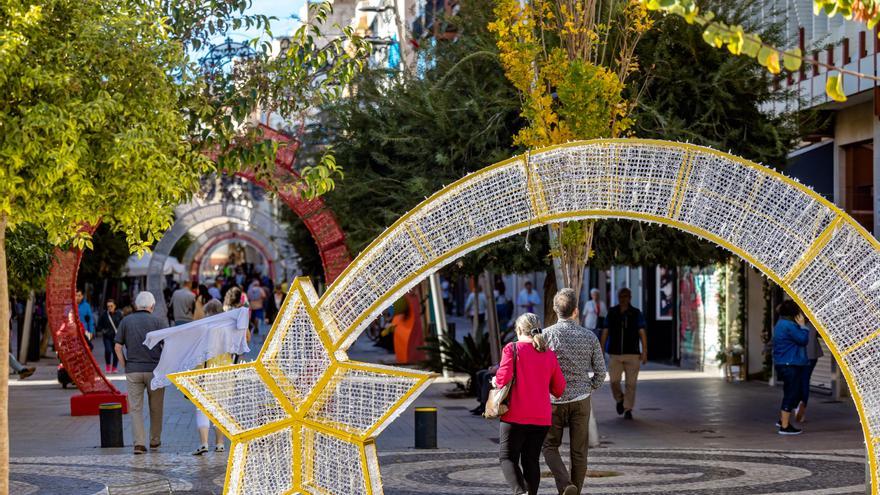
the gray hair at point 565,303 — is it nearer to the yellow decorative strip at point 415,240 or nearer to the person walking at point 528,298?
the yellow decorative strip at point 415,240

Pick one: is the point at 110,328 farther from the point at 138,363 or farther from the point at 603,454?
the point at 603,454

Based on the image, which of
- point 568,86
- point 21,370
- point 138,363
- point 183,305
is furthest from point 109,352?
point 568,86

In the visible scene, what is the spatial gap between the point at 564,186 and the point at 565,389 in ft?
5.63

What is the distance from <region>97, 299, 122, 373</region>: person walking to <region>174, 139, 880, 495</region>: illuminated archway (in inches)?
694

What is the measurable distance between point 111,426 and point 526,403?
7416 millimetres

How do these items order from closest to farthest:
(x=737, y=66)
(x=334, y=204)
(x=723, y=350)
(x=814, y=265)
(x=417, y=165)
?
(x=814, y=265)
(x=737, y=66)
(x=417, y=165)
(x=334, y=204)
(x=723, y=350)

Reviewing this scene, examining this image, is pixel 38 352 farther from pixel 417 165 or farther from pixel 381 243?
pixel 381 243

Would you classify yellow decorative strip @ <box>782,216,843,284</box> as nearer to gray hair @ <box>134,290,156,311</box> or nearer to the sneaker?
the sneaker

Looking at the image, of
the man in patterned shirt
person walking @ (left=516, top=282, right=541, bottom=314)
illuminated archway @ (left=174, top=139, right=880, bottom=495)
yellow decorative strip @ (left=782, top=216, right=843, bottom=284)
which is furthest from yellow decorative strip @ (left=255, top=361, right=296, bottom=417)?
person walking @ (left=516, top=282, right=541, bottom=314)

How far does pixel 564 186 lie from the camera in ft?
33.2

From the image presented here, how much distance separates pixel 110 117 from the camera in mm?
9539

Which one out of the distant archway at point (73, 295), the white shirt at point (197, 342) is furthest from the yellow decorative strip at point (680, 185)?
the distant archway at point (73, 295)

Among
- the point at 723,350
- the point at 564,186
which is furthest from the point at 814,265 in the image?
the point at 723,350

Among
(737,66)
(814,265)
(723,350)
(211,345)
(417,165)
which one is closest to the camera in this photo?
(814,265)
